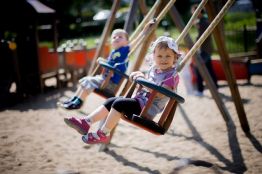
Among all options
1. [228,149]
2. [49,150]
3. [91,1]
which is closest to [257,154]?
[228,149]

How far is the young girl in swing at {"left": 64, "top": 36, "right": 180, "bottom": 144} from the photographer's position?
339 centimetres

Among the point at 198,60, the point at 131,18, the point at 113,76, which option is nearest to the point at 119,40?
the point at 113,76

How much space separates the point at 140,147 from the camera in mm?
4977

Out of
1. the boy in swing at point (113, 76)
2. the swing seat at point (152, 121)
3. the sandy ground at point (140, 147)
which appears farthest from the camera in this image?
the boy in swing at point (113, 76)

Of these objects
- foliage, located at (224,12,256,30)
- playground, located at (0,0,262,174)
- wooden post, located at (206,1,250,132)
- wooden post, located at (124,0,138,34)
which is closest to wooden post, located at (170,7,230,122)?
playground, located at (0,0,262,174)

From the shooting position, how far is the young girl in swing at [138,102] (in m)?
3.39

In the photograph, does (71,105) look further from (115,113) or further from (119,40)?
(119,40)

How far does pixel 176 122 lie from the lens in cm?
619

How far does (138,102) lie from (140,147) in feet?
5.46

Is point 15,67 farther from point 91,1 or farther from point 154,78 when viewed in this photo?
point 91,1

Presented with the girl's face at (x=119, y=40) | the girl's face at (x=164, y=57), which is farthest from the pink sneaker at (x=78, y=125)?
the girl's face at (x=119, y=40)

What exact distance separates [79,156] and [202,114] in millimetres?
2869

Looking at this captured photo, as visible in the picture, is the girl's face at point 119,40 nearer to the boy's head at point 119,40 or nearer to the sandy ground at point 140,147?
the boy's head at point 119,40

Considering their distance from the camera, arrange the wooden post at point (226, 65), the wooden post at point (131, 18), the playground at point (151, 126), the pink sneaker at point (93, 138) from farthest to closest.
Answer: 1. the wooden post at point (131, 18)
2. the wooden post at point (226, 65)
3. the playground at point (151, 126)
4. the pink sneaker at point (93, 138)
